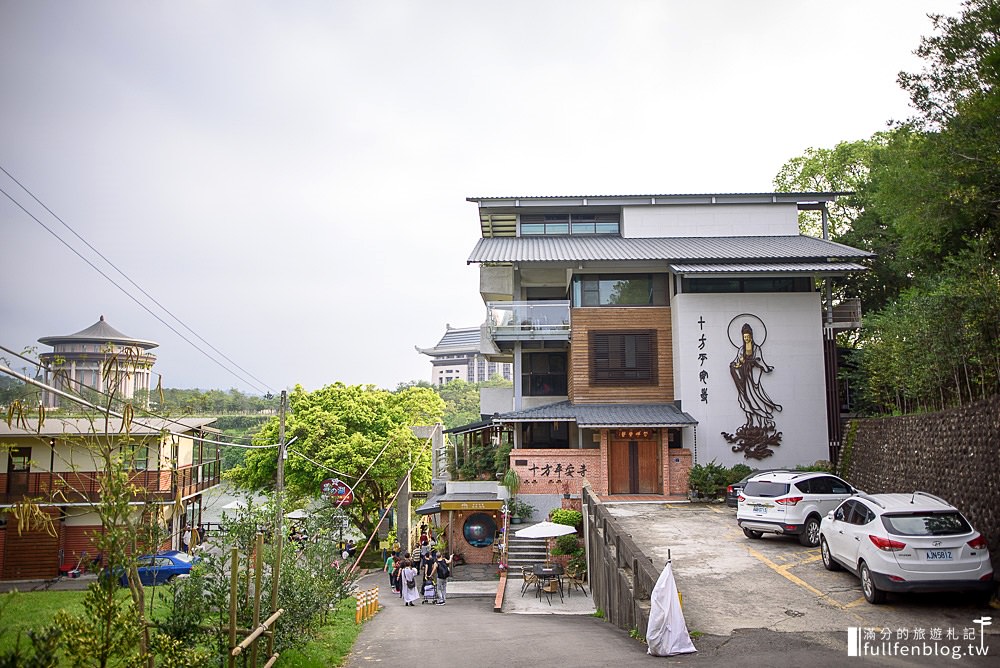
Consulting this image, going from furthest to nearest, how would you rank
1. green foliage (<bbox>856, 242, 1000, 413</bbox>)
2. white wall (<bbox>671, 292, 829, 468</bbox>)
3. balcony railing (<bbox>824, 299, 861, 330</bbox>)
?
balcony railing (<bbox>824, 299, 861, 330</bbox>) < white wall (<bbox>671, 292, 829, 468</bbox>) < green foliage (<bbox>856, 242, 1000, 413</bbox>)

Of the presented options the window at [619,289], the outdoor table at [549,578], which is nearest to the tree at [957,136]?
the window at [619,289]

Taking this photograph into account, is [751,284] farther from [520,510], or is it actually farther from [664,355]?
[520,510]

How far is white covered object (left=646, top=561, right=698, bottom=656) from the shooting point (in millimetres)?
8883

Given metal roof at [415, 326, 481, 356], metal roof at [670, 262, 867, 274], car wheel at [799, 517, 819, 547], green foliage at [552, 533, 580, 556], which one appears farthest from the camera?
metal roof at [415, 326, 481, 356]

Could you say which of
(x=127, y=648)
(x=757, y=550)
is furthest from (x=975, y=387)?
(x=127, y=648)

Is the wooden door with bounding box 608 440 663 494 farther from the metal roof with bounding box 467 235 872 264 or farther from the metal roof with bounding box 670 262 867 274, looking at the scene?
the metal roof with bounding box 467 235 872 264

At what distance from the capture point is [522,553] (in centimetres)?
2102

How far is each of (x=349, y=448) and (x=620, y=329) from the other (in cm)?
1351

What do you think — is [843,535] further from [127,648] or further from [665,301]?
[665,301]

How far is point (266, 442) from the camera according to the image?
104 feet

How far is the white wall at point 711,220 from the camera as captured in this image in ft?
96.9

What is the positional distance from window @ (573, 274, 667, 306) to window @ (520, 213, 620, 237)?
4259 millimetres

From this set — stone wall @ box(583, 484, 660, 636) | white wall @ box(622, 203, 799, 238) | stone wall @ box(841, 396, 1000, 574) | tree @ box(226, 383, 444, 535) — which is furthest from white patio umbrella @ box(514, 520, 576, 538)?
white wall @ box(622, 203, 799, 238)

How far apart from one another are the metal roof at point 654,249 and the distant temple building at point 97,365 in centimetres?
1254
